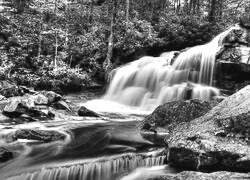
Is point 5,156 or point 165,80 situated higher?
point 165,80

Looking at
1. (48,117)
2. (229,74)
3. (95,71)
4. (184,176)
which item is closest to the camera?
(184,176)

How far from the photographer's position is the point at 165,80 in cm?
1639

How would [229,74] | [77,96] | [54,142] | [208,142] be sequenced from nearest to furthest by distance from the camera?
[208,142] → [54,142] → [229,74] → [77,96]

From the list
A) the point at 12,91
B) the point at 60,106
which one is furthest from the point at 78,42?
the point at 60,106

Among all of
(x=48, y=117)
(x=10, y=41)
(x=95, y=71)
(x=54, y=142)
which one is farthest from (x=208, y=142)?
(x=10, y=41)

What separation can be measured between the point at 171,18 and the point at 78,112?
15.0 metres

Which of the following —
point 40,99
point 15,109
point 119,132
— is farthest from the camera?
point 40,99

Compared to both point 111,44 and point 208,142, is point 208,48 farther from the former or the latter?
point 208,142

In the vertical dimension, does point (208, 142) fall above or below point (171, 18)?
below

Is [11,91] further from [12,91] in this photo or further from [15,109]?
[15,109]

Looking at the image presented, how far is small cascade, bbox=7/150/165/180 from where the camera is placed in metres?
5.54

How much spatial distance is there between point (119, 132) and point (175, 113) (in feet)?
6.70

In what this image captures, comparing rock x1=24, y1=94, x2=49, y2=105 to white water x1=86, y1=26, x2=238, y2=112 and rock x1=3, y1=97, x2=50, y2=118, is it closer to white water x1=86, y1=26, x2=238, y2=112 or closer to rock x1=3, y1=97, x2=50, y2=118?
rock x1=3, y1=97, x2=50, y2=118

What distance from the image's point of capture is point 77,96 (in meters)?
18.4
